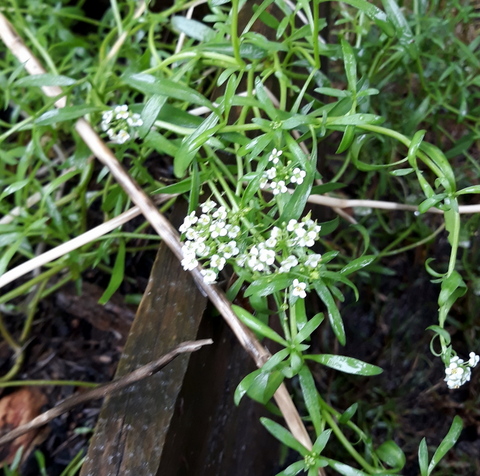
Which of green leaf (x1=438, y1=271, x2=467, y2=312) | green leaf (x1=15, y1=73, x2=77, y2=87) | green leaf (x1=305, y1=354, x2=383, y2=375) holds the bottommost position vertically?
green leaf (x1=305, y1=354, x2=383, y2=375)

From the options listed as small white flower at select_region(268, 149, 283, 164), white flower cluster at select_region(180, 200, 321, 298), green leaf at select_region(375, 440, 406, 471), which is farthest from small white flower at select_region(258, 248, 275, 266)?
A: green leaf at select_region(375, 440, 406, 471)

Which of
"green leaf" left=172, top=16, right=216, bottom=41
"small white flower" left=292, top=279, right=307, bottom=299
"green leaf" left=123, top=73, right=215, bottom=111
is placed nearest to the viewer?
"small white flower" left=292, top=279, right=307, bottom=299

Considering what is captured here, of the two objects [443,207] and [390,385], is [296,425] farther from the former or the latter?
[390,385]

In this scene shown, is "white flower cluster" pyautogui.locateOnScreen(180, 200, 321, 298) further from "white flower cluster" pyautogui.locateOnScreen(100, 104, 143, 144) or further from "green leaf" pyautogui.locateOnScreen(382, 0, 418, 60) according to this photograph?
"green leaf" pyautogui.locateOnScreen(382, 0, 418, 60)

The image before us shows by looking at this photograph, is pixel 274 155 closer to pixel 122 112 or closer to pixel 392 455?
pixel 122 112

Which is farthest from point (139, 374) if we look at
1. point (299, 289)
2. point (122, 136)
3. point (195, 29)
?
point (195, 29)

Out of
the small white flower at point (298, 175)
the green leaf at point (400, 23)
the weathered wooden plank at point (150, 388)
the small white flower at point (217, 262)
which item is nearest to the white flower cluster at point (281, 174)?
the small white flower at point (298, 175)

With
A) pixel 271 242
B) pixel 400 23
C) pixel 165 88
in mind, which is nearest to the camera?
pixel 271 242

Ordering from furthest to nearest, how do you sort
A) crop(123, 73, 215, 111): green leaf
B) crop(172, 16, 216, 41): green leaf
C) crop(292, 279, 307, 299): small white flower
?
crop(172, 16, 216, 41): green leaf, crop(123, 73, 215, 111): green leaf, crop(292, 279, 307, 299): small white flower
